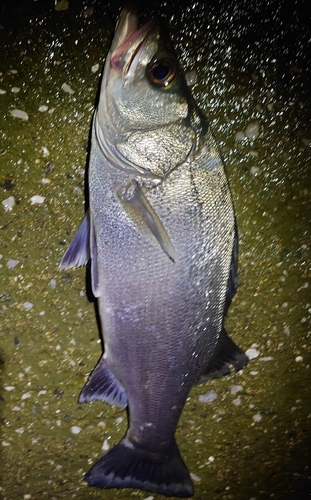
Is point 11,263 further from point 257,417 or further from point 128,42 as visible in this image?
point 257,417

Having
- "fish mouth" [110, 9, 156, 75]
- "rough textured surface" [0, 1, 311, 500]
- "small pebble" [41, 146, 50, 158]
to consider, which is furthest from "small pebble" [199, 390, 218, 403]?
"fish mouth" [110, 9, 156, 75]

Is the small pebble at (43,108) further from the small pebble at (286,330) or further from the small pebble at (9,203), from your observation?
the small pebble at (286,330)

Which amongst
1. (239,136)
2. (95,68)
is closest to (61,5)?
(95,68)

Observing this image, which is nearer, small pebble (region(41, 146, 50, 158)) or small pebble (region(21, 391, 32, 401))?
small pebble (region(41, 146, 50, 158))

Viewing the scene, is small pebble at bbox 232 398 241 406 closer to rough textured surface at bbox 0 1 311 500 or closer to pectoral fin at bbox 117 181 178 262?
rough textured surface at bbox 0 1 311 500

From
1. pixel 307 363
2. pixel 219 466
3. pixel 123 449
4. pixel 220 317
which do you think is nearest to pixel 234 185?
pixel 220 317

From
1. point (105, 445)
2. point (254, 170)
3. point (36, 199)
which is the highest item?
point (36, 199)

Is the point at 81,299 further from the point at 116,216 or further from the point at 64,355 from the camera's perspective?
the point at 116,216
